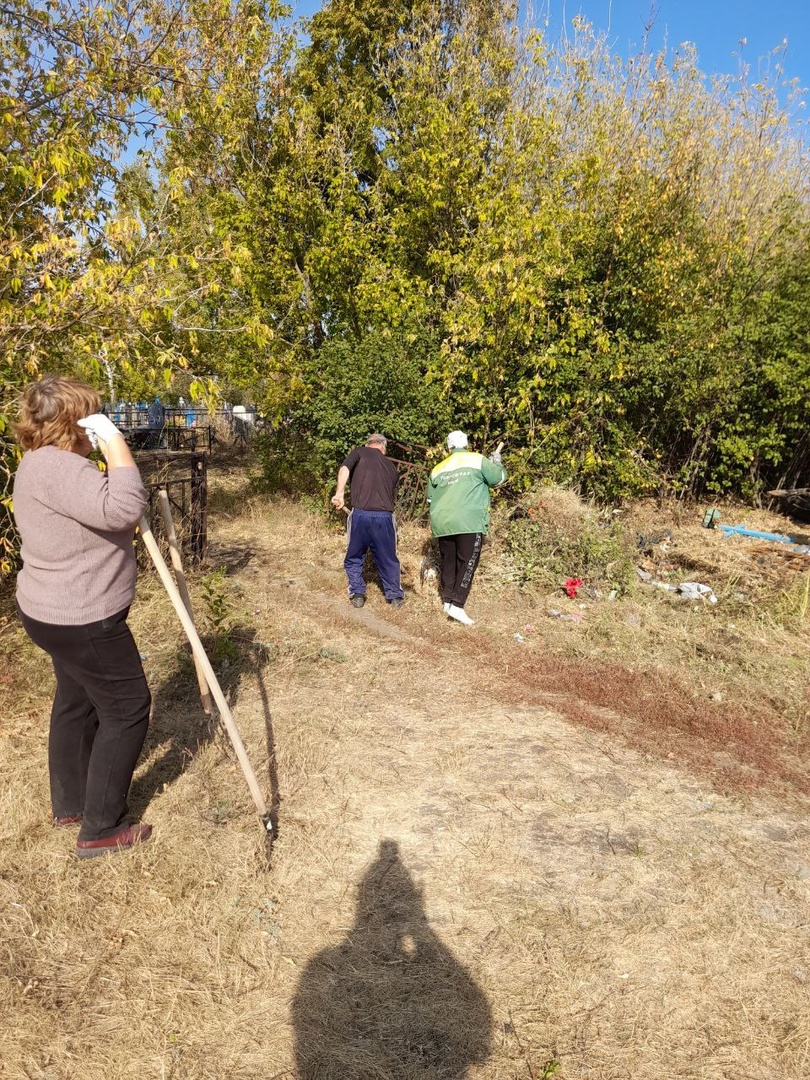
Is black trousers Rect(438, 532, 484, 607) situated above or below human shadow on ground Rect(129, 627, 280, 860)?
above

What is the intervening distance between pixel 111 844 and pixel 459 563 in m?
4.12

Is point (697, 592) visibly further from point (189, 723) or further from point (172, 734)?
point (172, 734)

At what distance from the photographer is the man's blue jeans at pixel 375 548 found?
22.1 feet

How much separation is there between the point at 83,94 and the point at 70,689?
A: 160 inches

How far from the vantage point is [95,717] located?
299 cm

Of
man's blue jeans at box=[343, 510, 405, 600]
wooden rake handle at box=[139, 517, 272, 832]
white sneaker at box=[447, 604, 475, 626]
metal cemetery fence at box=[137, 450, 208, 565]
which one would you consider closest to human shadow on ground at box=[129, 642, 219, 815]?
wooden rake handle at box=[139, 517, 272, 832]

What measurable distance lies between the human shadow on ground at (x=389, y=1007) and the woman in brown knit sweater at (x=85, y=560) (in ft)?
3.77

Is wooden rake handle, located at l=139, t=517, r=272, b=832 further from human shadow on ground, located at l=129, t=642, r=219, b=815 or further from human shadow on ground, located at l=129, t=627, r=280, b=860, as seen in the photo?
human shadow on ground, located at l=129, t=642, r=219, b=815

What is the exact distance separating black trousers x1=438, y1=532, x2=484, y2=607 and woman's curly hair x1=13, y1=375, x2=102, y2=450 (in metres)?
4.18

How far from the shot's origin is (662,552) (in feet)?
26.1

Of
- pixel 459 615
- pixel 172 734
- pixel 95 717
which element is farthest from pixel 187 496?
pixel 95 717

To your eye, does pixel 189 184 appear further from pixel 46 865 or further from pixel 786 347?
pixel 46 865

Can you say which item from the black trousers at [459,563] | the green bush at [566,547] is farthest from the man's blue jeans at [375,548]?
the green bush at [566,547]

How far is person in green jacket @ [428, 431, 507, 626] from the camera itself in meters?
6.30
